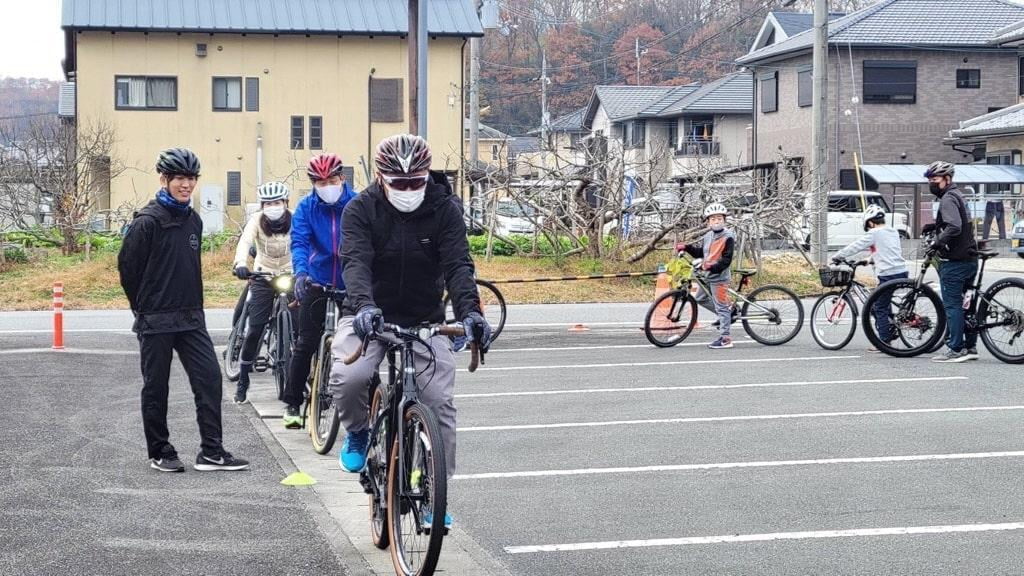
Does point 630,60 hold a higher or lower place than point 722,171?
higher

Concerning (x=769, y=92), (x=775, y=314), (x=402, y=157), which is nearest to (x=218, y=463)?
(x=402, y=157)

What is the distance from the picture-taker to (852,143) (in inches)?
1818

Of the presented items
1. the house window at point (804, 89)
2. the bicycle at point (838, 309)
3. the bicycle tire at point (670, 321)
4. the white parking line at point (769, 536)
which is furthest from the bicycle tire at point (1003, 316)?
the house window at point (804, 89)

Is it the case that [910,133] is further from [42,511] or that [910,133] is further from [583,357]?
[42,511]

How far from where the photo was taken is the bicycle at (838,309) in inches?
562

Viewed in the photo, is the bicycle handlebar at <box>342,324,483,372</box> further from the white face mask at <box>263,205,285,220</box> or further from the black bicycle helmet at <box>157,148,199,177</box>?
the white face mask at <box>263,205,285,220</box>

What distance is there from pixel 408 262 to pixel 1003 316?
8.75 metres

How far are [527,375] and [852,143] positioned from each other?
118 feet

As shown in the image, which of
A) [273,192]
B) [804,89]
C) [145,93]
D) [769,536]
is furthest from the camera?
[804,89]

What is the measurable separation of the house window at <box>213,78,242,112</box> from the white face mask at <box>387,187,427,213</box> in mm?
39754

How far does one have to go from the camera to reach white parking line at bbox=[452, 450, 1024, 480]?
25.5 feet

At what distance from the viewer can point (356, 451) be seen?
20.3ft

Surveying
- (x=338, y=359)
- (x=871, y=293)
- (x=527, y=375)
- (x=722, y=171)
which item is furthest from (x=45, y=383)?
(x=722, y=171)

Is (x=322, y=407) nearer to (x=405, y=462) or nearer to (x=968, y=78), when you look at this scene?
(x=405, y=462)
